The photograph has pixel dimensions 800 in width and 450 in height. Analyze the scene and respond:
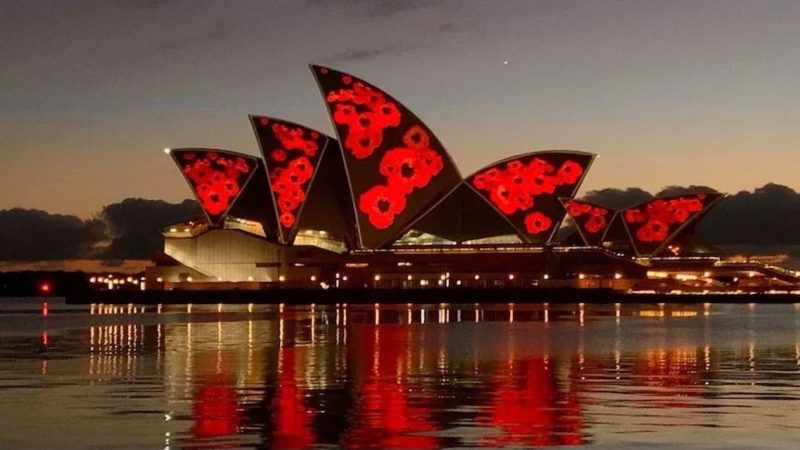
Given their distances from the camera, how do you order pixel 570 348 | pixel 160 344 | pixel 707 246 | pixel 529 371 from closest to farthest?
pixel 529 371
pixel 570 348
pixel 160 344
pixel 707 246

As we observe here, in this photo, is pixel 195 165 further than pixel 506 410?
Yes

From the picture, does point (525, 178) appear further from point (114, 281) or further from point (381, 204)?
point (114, 281)

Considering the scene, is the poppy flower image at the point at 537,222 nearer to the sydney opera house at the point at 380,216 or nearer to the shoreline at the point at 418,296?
the sydney opera house at the point at 380,216

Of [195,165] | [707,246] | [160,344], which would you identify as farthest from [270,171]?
[160,344]

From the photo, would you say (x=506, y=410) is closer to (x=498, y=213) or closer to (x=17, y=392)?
(x=17, y=392)

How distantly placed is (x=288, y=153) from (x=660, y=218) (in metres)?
34.0

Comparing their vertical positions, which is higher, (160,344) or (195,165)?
(195,165)

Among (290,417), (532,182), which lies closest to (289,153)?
(532,182)

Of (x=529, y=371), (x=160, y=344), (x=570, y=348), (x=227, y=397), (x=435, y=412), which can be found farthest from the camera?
(x=160, y=344)

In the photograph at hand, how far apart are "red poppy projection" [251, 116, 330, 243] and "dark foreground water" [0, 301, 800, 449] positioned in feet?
206

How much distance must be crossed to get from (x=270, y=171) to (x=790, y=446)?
290ft

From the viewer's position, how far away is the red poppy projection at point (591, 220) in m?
116

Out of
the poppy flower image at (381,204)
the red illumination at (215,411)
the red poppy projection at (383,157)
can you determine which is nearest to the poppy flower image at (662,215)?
the red poppy projection at (383,157)

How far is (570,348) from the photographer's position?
34.0 meters
